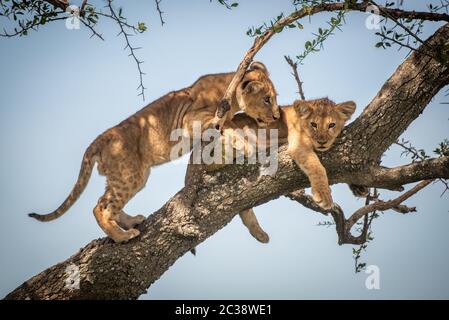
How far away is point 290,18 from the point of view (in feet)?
18.5

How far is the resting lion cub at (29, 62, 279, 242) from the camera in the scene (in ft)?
23.4

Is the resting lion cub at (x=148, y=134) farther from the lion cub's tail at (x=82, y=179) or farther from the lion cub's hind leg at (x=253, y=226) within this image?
the lion cub's hind leg at (x=253, y=226)

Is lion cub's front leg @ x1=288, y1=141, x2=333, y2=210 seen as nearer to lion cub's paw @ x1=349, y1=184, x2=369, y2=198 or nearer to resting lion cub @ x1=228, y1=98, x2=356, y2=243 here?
resting lion cub @ x1=228, y1=98, x2=356, y2=243

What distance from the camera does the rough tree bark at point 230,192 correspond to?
18.4 feet

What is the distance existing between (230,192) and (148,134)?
6.81ft

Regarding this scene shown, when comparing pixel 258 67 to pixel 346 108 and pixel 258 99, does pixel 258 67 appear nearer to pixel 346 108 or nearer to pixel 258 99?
pixel 258 99

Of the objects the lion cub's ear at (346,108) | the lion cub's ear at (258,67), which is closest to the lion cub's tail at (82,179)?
the lion cub's ear at (258,67)

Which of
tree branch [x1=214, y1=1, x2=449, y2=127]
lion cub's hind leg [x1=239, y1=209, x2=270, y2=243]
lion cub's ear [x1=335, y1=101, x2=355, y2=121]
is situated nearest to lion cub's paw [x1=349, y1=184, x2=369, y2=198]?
lion cub's ear [x1=335, y1=101, x2=355, y2=121]

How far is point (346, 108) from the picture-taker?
6.84m

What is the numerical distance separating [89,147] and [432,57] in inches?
179

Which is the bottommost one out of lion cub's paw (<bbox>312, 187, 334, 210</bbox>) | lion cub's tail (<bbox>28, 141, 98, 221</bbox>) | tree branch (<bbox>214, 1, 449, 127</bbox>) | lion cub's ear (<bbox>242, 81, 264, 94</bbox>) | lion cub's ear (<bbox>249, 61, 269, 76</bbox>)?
lion cub's paw (<bbox>312, 187, 334, 210</bbox>)

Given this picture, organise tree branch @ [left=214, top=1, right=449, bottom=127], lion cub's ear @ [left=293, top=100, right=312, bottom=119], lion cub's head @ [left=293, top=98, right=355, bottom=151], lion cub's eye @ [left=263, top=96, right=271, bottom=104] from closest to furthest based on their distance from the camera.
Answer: tree branch @ [left=214, top=1, right=449, bottom=127]
lion cub's head @ [left=293, top=98, right=355, bottom=151]
lion cub's ear @ [left=293, top=100, right=312, bottom=119]
lion cub's eye @ [left=263, top=96, right=271, bottom=104]

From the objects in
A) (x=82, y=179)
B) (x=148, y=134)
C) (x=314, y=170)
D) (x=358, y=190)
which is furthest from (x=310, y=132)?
(x=82, y=179)
